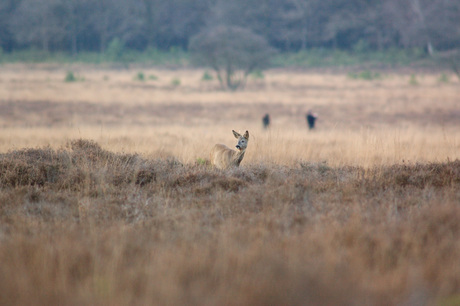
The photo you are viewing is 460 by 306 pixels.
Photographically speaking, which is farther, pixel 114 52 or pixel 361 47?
pixel 361 47

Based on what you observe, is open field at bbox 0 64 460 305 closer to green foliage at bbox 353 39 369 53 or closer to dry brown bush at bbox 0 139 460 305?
dry brown bush at bbox 0 139 460 305

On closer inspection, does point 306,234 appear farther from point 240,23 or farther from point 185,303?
point 240,23

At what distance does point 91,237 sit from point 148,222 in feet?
2.76

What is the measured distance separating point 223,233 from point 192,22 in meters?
72.8

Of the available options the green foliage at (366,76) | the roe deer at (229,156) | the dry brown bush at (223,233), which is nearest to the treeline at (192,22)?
the green foliage at (366,76)

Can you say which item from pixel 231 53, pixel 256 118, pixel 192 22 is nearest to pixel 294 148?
pixel 256 118

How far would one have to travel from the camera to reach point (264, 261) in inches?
200

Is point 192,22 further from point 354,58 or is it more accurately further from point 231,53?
point 231,53

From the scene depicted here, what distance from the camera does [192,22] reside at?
76.1 m

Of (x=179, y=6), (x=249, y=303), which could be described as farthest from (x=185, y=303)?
(x=179, y=6)

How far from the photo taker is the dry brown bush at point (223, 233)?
4582 mm

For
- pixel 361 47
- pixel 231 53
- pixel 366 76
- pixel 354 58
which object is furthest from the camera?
pixel 361 47

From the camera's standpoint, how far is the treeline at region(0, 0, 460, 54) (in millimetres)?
69688

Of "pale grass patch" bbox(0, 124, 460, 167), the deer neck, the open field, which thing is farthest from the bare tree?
the deer neck
